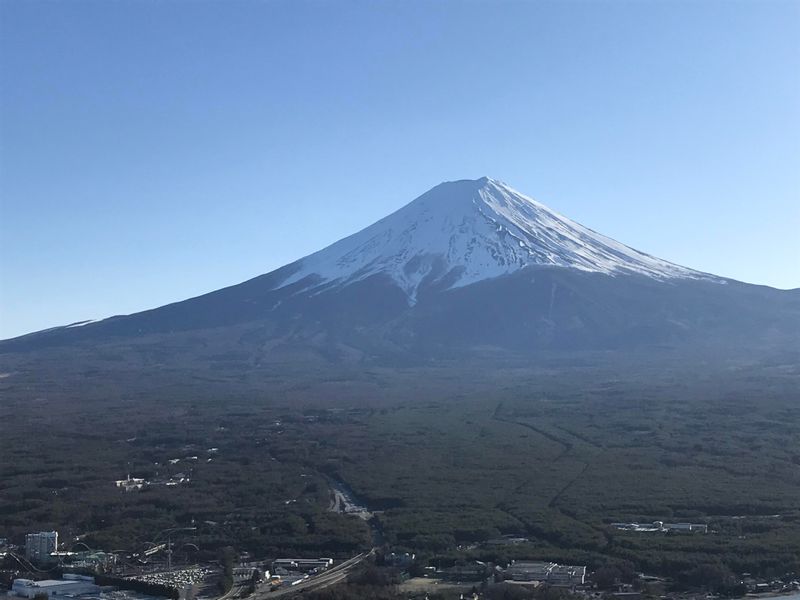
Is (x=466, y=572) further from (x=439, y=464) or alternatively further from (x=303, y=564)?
(x=439, y=464)

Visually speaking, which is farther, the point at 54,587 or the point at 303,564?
the point at 303,564

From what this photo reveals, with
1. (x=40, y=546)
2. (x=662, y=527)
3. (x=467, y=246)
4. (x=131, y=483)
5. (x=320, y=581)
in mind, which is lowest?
(x=662, y=527)

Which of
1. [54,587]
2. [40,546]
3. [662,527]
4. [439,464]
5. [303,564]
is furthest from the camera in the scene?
[439,464]

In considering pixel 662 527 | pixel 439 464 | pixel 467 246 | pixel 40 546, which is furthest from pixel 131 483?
pixel 467 246

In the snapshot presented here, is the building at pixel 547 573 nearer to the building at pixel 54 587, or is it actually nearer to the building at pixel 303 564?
the building at pixel 303 564

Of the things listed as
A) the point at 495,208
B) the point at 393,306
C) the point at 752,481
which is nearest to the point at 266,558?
the point at 752,481

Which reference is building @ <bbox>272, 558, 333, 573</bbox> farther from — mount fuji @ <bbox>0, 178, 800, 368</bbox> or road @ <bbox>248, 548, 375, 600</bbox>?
mount fuji @ <bbox>0, 178, 800, 368</bbox>

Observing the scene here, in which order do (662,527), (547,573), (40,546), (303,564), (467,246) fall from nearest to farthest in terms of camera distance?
(547,573)
(303,564)
(40,546)
(662,527)
(467,246)

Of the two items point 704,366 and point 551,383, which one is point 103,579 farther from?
point 704,366
